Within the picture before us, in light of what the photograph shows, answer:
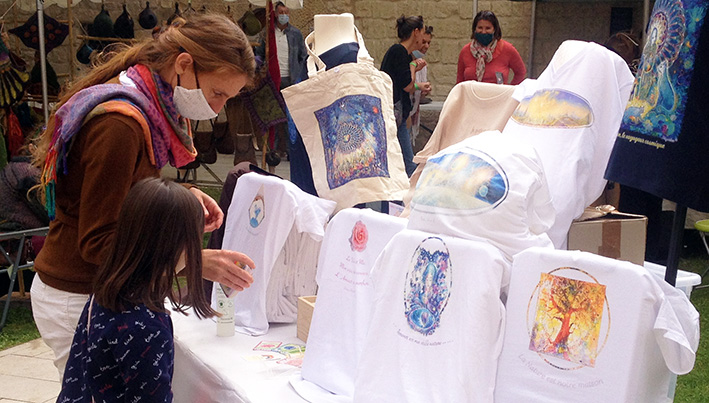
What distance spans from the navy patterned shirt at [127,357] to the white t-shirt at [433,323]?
61 cm

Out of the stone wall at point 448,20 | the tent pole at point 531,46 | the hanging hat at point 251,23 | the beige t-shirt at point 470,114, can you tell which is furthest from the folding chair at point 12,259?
the tent pole at point 531,46

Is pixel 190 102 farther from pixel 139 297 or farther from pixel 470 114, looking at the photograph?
pixel 470 114

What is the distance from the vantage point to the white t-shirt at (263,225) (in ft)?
9.33

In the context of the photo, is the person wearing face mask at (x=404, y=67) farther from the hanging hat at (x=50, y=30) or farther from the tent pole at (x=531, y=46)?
the hanging hat at (x=50, y=30)

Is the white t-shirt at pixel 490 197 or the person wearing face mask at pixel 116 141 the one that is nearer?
the person wearing face mask at pixel 116 141

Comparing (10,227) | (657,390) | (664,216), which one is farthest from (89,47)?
(657,390)

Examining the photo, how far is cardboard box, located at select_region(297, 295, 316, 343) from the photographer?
2785 mm

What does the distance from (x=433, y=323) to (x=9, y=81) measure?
5064mm

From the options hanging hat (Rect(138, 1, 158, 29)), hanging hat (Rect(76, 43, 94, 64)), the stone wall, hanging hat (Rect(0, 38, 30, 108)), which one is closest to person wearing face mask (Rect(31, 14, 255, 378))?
hanging hat (Rect(0, 38, 30, 108))

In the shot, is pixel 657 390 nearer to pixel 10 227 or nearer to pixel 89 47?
pixel 10 227

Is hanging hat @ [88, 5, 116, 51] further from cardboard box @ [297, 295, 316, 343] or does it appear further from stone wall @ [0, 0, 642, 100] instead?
cardboard box @ [297, 295, 316, 343]

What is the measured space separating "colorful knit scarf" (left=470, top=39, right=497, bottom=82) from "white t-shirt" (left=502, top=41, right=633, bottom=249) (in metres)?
3.31

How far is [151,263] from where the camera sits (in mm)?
1610

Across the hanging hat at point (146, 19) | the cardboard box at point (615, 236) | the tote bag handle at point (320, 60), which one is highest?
the hanging hat at point (146, 19)
